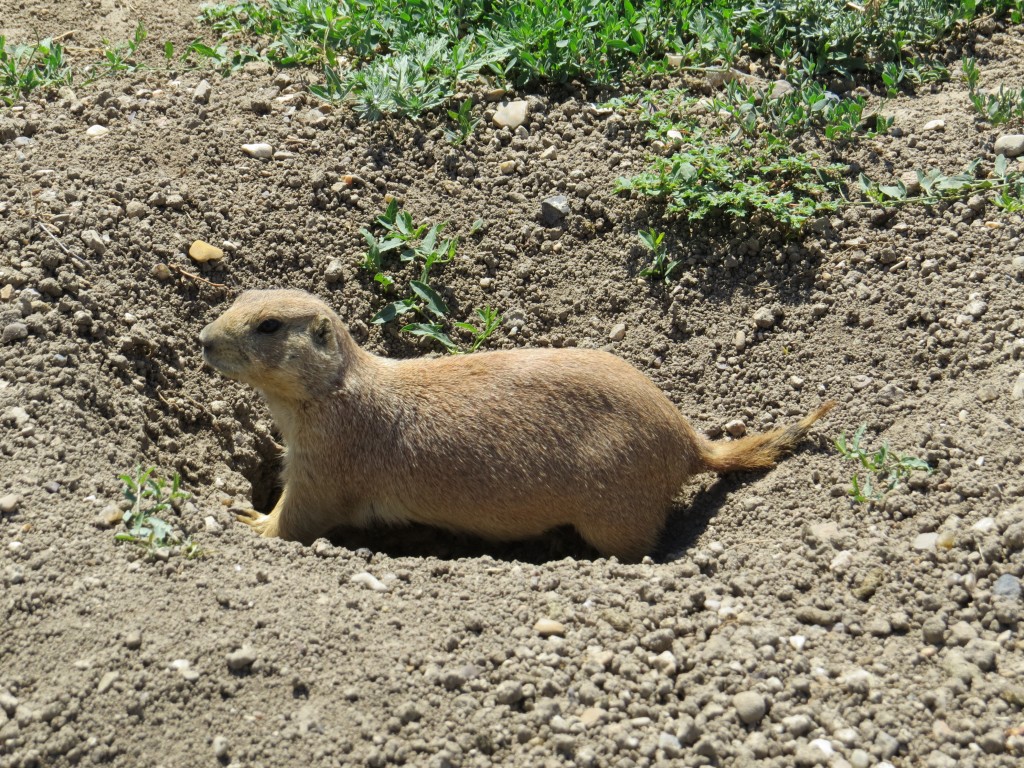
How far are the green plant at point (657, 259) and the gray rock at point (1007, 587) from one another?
8.06 ft

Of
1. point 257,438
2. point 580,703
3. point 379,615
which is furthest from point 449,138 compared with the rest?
point 580,703

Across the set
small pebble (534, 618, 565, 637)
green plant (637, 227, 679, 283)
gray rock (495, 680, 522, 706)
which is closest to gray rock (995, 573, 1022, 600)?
small pebble (534, 618, 565, 637)

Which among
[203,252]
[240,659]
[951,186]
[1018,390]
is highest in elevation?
[951,186]

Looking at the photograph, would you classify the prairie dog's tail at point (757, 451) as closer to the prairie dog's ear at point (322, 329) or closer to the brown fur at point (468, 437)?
the brown fur at point (468, 437)

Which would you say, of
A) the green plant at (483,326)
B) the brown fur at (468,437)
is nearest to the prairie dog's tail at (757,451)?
the brown fur at (468,437)

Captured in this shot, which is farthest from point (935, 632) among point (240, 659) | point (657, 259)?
point (657, 259)

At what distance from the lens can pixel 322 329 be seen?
5.01 metres

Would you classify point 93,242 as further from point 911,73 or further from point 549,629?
point 911,73

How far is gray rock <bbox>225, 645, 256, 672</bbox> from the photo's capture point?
143 inches

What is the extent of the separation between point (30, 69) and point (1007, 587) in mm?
5914

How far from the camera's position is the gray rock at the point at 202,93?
20.9 ft

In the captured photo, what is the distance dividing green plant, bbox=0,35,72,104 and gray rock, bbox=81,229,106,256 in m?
1.42

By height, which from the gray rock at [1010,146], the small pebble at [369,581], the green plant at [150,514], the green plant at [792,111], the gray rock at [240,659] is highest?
the gray rock at [1010,146]

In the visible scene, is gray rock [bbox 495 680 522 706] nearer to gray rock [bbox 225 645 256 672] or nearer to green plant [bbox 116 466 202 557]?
gray rock [bbox 225 645 256 672]
